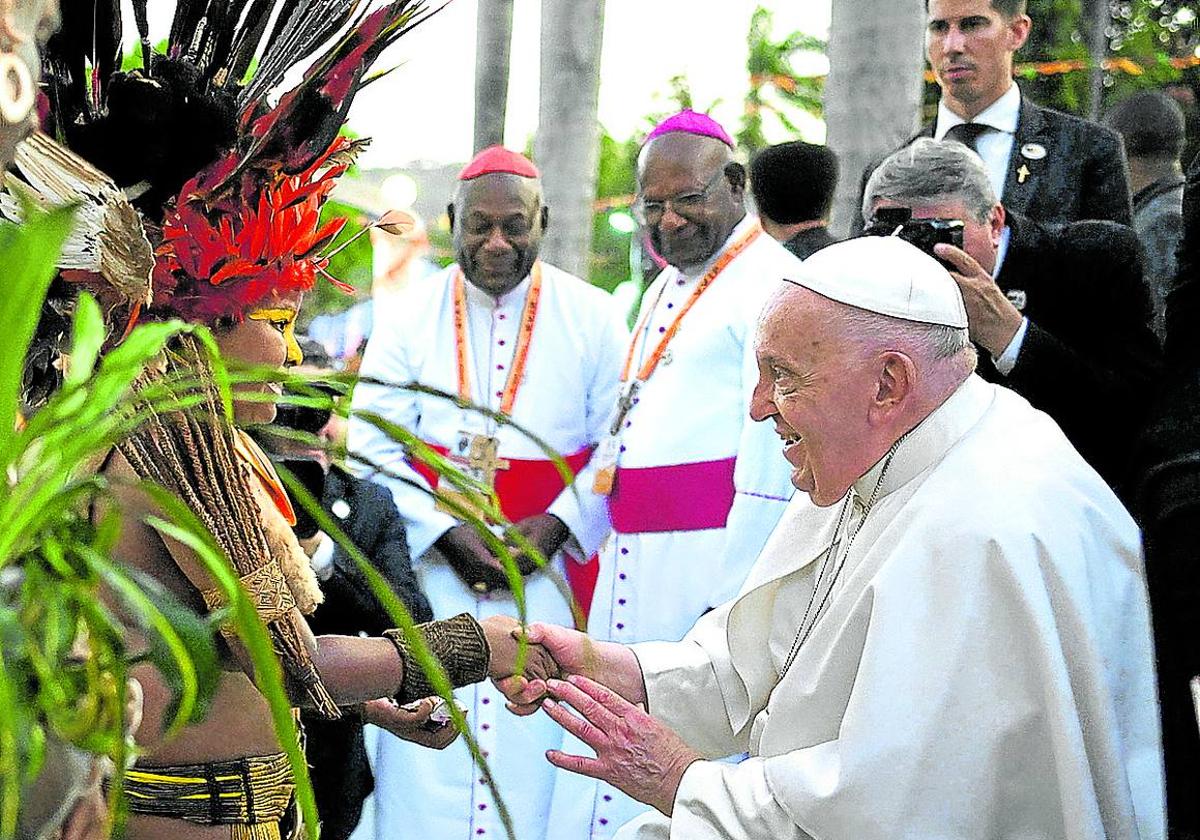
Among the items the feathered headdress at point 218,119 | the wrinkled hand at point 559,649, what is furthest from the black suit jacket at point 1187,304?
the feathered headdress at point 218,119

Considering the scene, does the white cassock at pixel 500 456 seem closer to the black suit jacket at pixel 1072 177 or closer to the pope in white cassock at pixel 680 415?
the pope in white cassock at pixel 680 415

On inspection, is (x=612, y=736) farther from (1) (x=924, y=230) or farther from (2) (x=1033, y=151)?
(2) (x=1033, y=151)

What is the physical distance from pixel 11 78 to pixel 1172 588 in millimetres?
2338

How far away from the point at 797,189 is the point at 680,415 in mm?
1082

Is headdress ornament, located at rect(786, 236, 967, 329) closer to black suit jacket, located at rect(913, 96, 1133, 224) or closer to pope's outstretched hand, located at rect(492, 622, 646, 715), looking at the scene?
pope's outstretched hand, located at rect(492, 622, 646, 715)

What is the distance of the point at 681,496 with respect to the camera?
5.70m

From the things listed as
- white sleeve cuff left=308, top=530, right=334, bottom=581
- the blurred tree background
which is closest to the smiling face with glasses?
white sleeve cuff left=308, top=530, right=334, bottom=581

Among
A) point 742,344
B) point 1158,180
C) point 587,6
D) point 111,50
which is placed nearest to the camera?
point 111,50

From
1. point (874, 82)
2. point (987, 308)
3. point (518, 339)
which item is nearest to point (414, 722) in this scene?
point (987, 308)

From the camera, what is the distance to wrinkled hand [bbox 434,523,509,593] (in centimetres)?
569

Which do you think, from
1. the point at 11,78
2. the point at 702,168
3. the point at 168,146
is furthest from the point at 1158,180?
the point at 11,78

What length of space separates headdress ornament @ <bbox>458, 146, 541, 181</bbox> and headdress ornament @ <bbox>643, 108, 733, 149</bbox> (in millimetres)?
536

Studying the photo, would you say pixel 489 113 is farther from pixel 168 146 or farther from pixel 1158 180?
pixel 168 146

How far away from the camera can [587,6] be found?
31.4 feet
